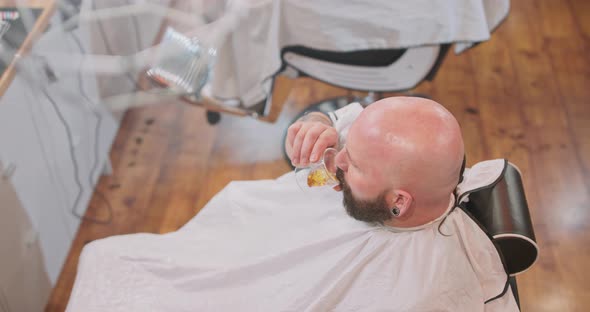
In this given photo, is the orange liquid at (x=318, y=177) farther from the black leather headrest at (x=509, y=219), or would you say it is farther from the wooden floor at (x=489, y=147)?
the wooden floor at (x=489, y=147)

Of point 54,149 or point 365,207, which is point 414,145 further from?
point 54,149

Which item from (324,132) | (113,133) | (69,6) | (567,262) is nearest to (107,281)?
(324,132)

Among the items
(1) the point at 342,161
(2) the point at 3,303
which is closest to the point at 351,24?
(1) the point at 342,161

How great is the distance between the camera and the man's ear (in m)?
0.89

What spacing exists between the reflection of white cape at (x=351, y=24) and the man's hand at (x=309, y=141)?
54cm

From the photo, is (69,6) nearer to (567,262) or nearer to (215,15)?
(215,15)

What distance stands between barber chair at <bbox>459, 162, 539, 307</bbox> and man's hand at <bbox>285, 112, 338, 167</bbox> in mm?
295

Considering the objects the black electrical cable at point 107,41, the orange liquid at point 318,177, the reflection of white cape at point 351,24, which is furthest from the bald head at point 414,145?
the black electrical cable at point 107,41

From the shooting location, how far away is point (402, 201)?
2.95ft

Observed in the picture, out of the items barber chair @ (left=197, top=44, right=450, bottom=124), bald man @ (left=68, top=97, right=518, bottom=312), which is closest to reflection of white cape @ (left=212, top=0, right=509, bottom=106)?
barber chair @ (left=197, top=44, right=450, bottom=124)

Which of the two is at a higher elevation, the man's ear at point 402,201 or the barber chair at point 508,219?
the man's ear at point 402,201

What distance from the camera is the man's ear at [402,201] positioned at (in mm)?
886

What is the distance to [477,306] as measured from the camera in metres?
1.01

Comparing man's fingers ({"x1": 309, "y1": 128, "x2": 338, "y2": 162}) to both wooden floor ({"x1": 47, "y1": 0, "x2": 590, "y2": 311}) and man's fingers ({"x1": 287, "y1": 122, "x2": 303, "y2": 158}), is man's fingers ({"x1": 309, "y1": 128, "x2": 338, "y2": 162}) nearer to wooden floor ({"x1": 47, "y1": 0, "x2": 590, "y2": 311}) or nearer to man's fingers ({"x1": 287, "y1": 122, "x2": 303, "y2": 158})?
man's fingers ({"x1": 287, "y1": 122, "x2": 303, "y2": 158})
